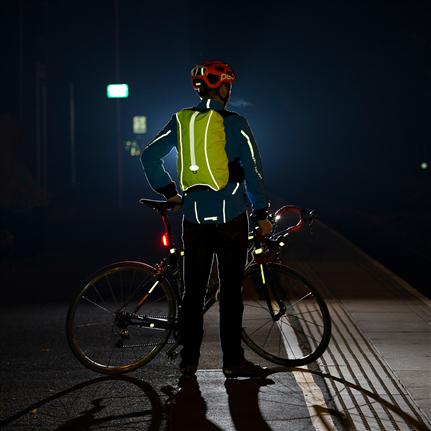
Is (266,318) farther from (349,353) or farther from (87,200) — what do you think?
(87,200)

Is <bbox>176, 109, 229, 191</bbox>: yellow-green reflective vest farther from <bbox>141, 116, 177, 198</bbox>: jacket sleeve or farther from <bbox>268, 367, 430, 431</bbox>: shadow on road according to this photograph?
<bbox>268, 367, 430, 431</bbox>: shadow on road

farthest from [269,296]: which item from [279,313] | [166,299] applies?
[166,299]

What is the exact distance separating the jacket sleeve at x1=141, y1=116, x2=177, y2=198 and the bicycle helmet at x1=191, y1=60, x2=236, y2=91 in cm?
36

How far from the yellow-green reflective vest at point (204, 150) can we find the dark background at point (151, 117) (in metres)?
2.59

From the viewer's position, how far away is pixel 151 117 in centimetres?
6819

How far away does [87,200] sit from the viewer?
31844 millimetres

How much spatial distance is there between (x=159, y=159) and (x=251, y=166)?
65 cm

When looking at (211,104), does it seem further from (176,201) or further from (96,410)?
(96,410)

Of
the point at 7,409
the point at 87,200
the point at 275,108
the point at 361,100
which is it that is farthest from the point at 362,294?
the point at 275,108

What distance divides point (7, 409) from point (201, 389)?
1209 mm

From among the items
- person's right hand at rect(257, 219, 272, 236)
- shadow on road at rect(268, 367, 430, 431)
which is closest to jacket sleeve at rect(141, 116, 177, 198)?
person's right hand at rect(257, 219, 272, 236)

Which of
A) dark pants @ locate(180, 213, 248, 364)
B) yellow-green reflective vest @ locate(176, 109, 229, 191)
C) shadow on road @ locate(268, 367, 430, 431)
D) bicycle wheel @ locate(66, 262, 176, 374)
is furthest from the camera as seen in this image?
bicycle wheel @ locate(66, 262, 176, 374)

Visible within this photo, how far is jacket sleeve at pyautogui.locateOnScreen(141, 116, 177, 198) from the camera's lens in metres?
6.85

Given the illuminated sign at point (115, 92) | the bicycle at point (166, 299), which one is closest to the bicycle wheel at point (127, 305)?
the bicycle at point (166, 299)
